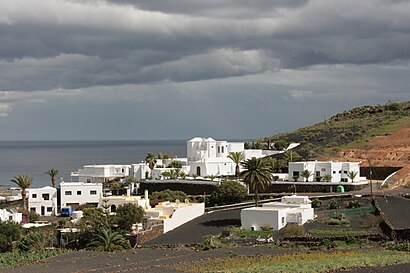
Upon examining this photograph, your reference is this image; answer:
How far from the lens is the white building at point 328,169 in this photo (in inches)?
2682

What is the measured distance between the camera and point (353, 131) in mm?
103750

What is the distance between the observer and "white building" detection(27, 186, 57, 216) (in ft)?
225

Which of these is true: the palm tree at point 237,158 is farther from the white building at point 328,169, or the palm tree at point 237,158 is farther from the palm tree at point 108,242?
the palm tree at point 108,242

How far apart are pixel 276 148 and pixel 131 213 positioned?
4981cm

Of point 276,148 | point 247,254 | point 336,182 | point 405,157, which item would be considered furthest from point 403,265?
point 276,148

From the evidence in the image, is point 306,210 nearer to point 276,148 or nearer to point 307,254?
point 307,254

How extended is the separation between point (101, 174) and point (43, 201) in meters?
17.8

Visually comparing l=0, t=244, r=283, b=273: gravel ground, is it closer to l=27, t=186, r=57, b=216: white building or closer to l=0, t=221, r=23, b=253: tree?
l=0, t=221, r=23, b=253: tree

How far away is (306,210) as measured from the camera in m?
48.8

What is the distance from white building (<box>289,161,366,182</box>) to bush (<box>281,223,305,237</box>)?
2550cm

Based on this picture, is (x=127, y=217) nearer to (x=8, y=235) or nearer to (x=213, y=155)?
(x=8, y=235)

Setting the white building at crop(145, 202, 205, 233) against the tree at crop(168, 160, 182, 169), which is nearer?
the white building at crop(145, 202, 205, 233)

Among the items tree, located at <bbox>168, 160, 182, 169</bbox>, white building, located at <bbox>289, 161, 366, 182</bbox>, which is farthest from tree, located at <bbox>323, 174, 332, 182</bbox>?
tree, located at <bbox>168, 160, 182, 169</bbox>

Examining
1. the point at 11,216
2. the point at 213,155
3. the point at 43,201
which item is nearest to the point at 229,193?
the point at 11,216
